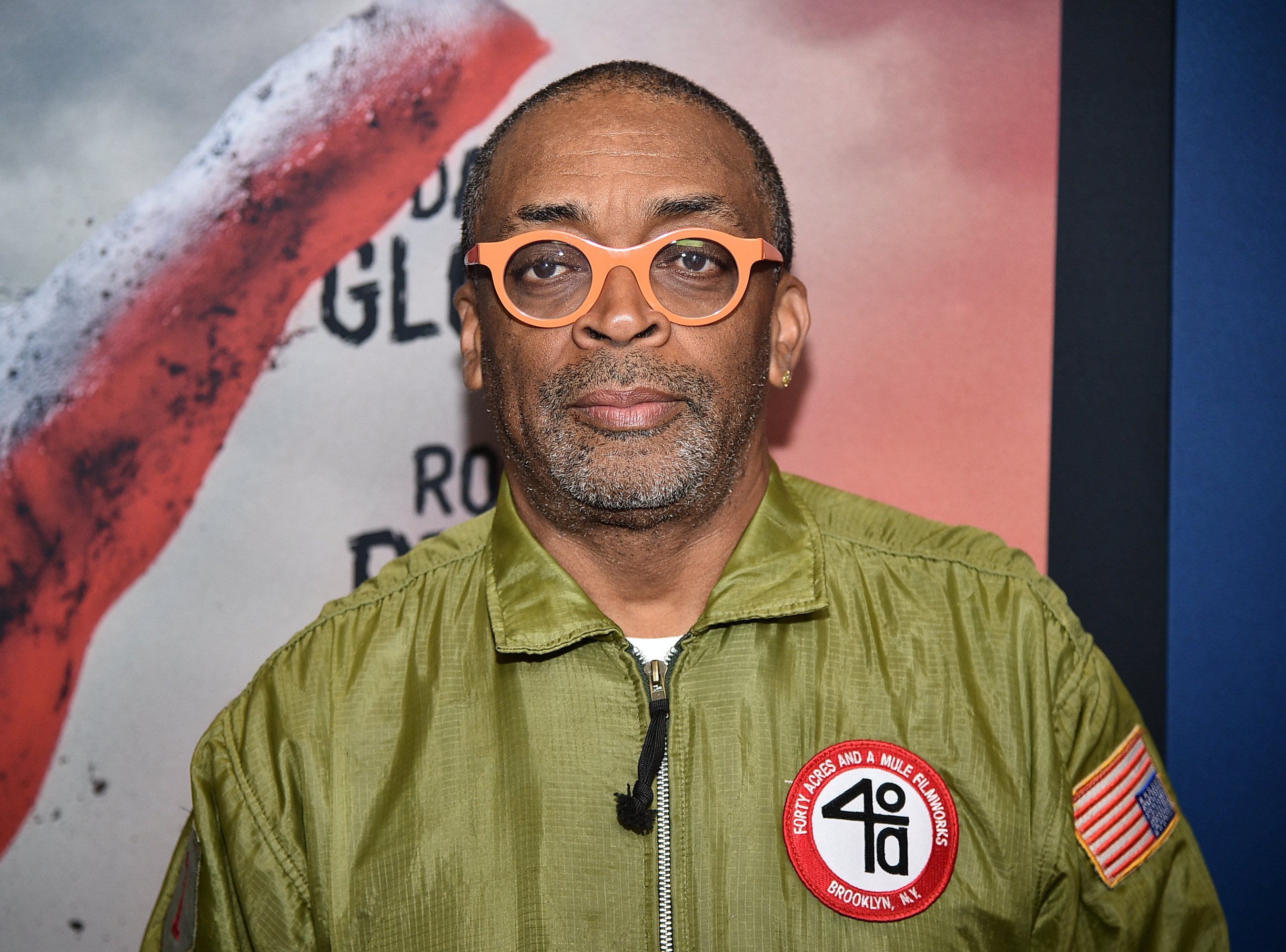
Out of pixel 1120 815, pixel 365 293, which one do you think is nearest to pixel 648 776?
pixel 1120 815

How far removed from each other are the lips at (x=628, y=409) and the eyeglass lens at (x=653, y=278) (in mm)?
134

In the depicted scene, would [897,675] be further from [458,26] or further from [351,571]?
[458,26]

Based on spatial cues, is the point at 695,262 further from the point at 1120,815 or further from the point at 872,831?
the point at 1120,815

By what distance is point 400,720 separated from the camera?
156 cm

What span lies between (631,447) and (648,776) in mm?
486

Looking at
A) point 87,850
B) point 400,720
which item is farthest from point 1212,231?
point 87,850

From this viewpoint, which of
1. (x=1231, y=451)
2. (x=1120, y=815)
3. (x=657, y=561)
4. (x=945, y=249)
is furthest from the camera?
(x=945, y=249)

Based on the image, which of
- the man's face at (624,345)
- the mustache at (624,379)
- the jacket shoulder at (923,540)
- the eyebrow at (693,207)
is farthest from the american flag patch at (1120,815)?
the eyebrow at (693,207)

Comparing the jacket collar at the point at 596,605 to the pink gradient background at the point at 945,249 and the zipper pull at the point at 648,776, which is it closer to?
the zipper pull at the point at 648,776

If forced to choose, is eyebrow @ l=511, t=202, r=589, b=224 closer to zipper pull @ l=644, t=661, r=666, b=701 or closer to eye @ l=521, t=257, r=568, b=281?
eye @ l=521, t=257, r=568, b=281

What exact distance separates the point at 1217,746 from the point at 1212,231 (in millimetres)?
1021

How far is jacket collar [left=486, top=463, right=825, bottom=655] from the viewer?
1.50 m

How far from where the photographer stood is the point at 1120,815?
1530mm

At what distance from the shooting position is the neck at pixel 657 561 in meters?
1.64
